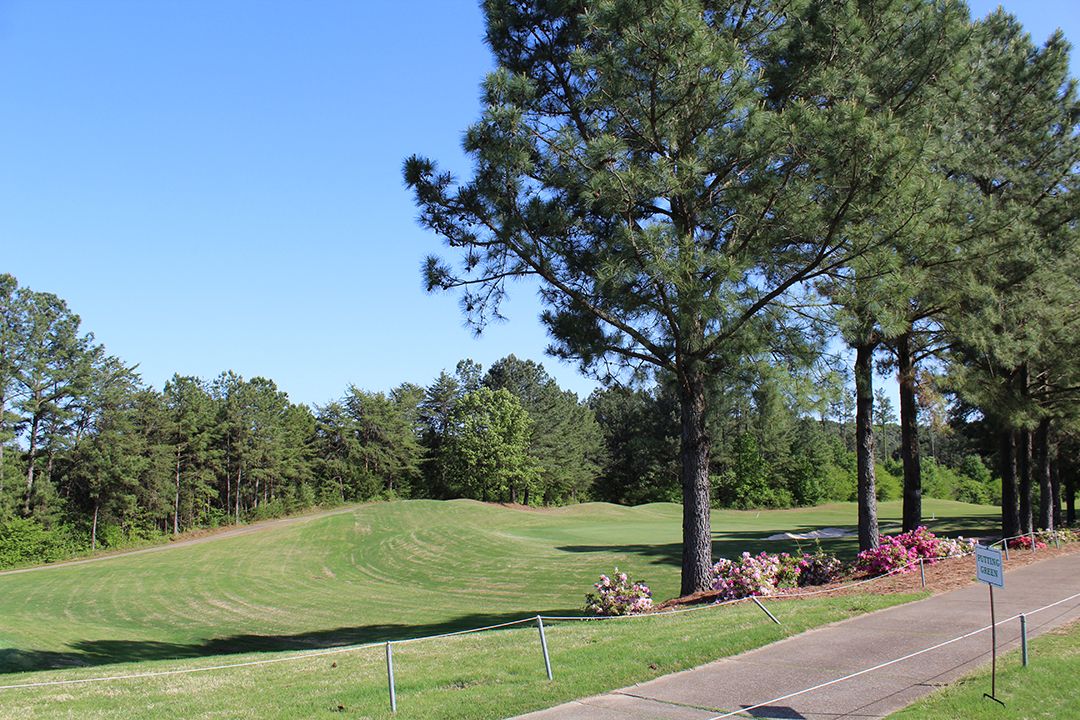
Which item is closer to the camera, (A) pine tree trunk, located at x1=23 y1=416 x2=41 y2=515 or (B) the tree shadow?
(B) the tree shadow

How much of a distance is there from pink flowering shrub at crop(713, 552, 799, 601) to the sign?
558 centimetres

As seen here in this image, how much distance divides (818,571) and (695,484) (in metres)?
3.45

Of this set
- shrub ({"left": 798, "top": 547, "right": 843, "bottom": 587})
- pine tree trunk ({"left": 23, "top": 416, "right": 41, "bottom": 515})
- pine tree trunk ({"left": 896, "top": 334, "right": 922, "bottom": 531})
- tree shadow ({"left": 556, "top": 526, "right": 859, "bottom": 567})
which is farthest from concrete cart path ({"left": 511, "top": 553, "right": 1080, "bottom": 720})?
pine tree trunk ({"left": 23, "top": 416, "right": 41, "bottom": 515})

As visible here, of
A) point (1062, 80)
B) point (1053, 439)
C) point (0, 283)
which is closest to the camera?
point (1062, 80)

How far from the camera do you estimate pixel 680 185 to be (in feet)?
36.8

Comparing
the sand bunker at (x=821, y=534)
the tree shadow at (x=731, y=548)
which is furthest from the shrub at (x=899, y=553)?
the sand bunker at (x=821, y=534)

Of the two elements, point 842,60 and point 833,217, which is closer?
point 833,217

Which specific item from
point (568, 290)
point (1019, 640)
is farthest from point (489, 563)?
point (1019, 640)

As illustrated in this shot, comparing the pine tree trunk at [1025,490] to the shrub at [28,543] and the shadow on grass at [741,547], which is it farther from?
the shrub at [28,543]

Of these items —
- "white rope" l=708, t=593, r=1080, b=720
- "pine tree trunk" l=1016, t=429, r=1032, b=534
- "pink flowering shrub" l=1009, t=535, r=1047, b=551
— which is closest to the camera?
"white rope" l=708, t=593, r=1080, b=720

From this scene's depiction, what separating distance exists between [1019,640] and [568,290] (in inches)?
311

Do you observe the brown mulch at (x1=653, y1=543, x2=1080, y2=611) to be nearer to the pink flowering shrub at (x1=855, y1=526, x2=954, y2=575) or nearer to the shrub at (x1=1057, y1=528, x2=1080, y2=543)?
the pink flowering shrub at (x1=855, y1=526, x2=954, y2=575)

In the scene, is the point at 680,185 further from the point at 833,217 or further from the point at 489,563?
the point at 489,563

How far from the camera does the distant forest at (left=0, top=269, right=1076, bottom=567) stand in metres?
43.8
